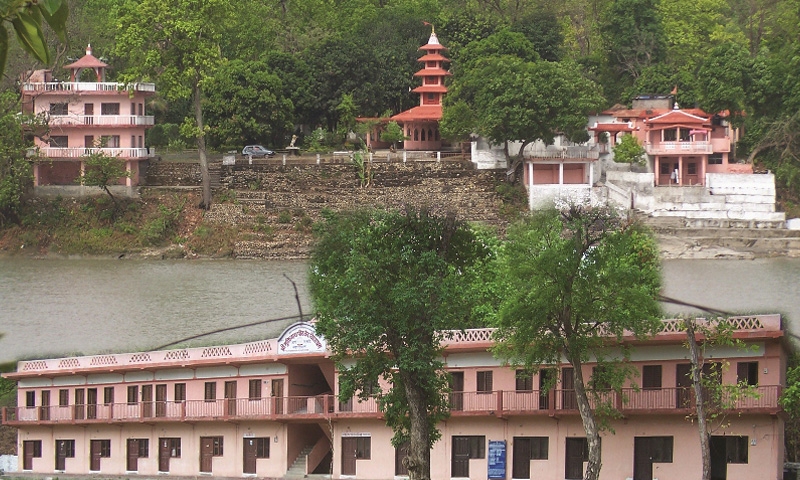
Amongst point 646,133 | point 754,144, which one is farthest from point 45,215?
point 754,144

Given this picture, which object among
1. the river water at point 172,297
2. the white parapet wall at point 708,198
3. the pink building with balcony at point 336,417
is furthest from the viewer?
the white parapet wall at point 708,198

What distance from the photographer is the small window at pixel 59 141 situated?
52219 mm

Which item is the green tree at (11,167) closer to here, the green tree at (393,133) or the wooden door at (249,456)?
the green tree at (393,133)

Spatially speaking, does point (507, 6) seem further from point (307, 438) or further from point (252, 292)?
point (307, 438)

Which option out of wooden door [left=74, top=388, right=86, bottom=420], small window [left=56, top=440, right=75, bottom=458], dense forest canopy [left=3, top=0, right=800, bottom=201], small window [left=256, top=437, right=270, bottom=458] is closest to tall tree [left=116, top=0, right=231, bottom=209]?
dense forest canopy [left=3, top=0, right=800, bottom=201]

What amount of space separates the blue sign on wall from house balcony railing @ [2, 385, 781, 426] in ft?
1.74

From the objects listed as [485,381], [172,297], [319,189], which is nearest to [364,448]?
[485,381]

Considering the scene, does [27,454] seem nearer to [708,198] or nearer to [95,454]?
[95,454]

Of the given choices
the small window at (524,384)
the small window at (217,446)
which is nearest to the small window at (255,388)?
the small window at (217,446)

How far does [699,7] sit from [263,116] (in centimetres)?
2118

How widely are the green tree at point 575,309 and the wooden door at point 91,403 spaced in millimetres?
8538

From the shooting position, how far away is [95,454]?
88.2 ft

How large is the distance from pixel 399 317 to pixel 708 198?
3101 cm

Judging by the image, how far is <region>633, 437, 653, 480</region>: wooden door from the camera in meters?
22.1
